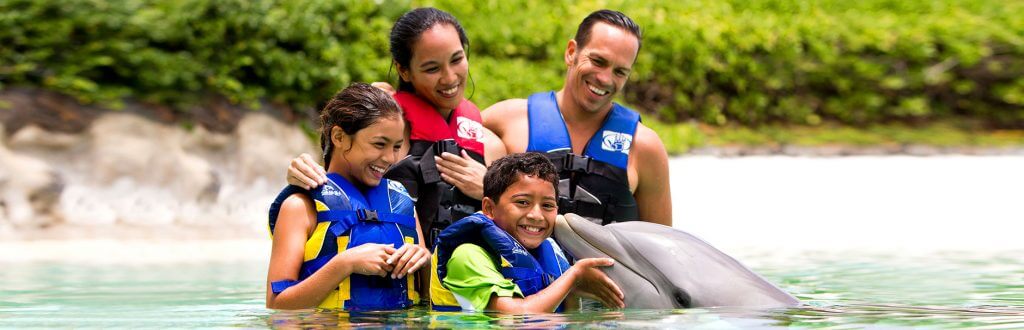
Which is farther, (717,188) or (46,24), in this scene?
(717,188)

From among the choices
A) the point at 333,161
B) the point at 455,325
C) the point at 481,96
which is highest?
the point at 481,96

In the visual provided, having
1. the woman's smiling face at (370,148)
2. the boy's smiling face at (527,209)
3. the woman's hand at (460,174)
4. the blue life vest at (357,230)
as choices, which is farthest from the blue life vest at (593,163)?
the woman's smiling face at (370,148)

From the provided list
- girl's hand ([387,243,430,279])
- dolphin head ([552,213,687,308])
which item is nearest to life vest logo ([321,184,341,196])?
girl's hand ([387,243,430,279])

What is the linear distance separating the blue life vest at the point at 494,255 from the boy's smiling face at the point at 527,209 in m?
0.05

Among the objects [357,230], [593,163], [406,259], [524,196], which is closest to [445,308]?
[406,259]

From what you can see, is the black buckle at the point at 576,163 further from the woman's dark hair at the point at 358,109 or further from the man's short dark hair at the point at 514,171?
the woman's dark hair at the point at 358,109

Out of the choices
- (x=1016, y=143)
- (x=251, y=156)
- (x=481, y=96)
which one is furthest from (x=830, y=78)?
(x=251, y=156)

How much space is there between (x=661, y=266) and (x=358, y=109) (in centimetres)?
143

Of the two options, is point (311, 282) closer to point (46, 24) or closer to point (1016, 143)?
point (46, 24)

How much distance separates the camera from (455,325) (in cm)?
503

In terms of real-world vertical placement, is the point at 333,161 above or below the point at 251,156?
below

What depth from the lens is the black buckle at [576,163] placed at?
5.89 m

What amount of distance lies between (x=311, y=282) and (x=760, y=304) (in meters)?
1.91

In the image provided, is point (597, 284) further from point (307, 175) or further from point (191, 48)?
point (191, 48)
